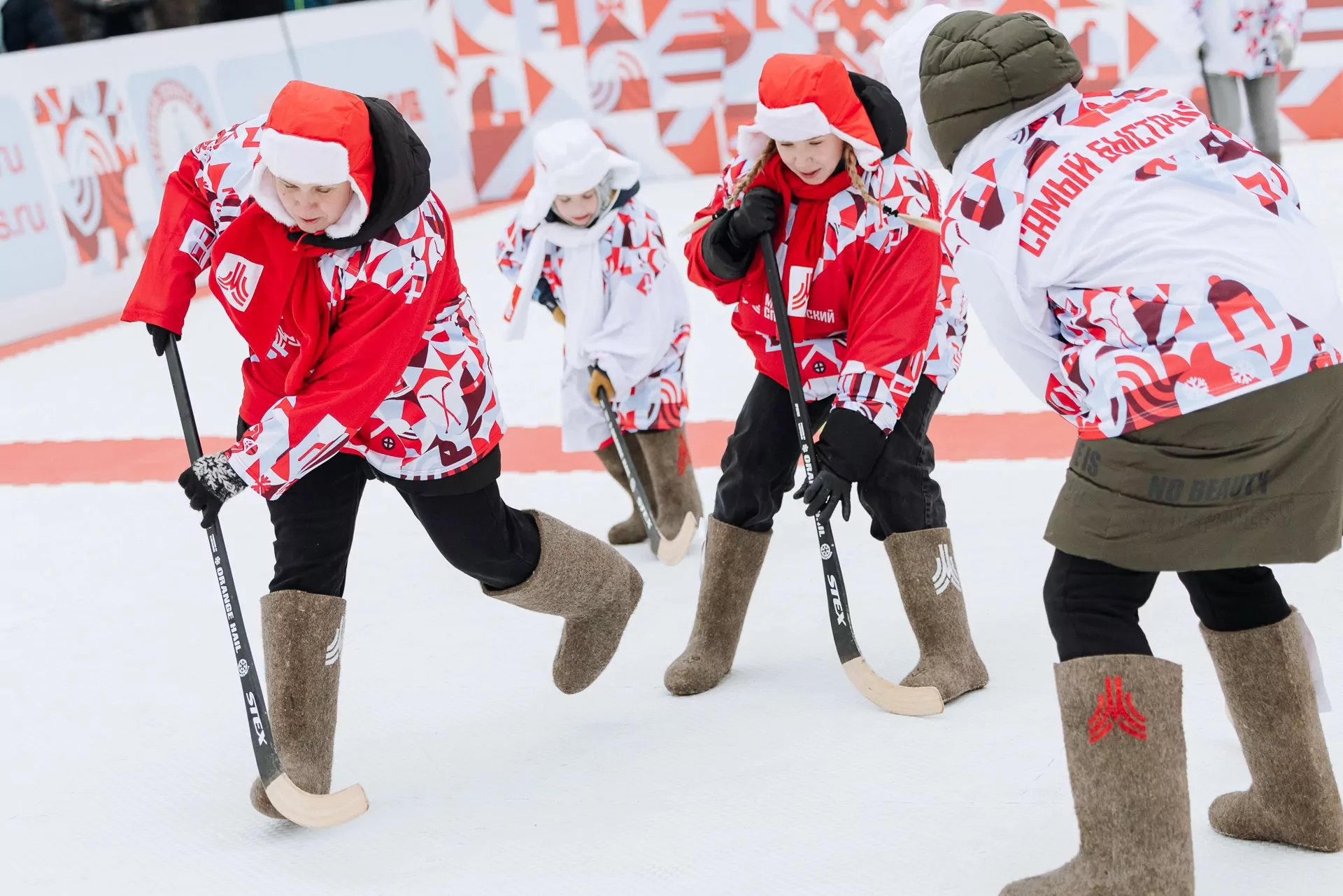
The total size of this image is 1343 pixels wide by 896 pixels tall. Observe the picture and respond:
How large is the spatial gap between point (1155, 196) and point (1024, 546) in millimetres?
1627

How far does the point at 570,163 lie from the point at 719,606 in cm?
113

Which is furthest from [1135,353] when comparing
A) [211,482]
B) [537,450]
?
[537,450]

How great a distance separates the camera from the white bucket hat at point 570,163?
313 centimetres

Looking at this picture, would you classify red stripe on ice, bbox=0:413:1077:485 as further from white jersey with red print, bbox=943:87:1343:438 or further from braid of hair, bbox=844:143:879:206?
white jersey with red print, bbox=943:87:1343:438

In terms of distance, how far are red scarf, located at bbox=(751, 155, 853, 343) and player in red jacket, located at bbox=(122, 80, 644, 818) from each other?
536 millimetres

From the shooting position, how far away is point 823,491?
229 centimetres

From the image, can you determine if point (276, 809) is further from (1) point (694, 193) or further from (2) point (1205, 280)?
(1) point (694, 193)

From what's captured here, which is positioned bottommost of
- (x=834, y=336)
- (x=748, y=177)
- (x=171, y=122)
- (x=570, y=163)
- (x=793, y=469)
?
(x=171, y=122)

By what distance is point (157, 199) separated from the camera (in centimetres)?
703

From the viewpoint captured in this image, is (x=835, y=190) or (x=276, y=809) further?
(x=835, y=190)

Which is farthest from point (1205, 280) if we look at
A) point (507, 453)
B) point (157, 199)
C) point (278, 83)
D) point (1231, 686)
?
point (278, 83)

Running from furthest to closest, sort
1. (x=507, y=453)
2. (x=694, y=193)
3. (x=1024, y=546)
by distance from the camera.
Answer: (x=694, y=193) < (x=507, y=453) < (x=1024, y=546)

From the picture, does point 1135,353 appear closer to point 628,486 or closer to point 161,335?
point 161,335

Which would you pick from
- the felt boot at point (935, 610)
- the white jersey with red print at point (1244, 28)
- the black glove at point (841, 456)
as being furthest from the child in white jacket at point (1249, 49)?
the black glove at point (841, 456)
